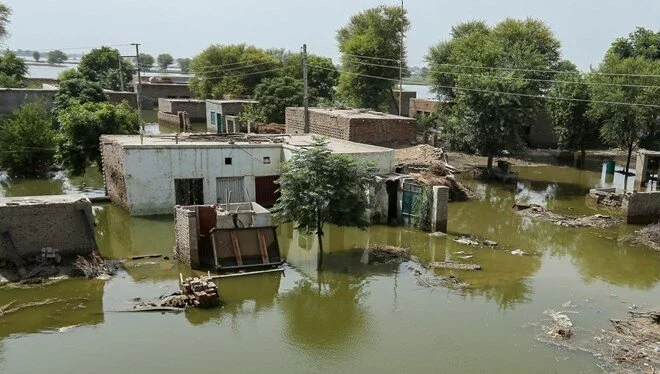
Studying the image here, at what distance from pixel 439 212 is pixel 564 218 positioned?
6.10 m

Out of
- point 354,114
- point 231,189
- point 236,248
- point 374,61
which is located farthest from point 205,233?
point 374,61

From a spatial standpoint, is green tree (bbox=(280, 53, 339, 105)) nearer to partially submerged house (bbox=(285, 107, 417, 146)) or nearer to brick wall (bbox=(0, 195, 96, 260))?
partially submerged house (bbox=(285, 107, 417, 146))

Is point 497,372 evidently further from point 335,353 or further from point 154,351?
point 154,351

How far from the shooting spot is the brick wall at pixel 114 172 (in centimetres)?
2183

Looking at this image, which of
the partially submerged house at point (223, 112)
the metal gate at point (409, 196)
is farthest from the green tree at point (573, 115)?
the partially submerged house at point (223, 112)

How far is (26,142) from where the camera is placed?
1108 inches

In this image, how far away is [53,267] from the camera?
15.7 meters

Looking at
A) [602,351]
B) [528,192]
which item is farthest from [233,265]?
[528,192]

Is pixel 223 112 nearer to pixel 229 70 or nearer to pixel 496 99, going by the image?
pixel 229 70

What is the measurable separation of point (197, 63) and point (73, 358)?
2089 inches

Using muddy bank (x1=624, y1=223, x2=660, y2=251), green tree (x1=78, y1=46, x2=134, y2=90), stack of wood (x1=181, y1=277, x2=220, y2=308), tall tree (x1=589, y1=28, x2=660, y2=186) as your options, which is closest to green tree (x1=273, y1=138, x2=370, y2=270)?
stack of wood (x1=181, y1=277, x2=220, y2=308)

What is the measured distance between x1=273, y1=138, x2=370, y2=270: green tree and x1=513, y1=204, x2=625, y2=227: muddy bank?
980 cm

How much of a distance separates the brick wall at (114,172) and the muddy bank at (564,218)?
52.8 feet

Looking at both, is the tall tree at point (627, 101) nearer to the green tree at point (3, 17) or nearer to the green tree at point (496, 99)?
the green tree at point (496, 99)
